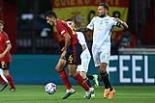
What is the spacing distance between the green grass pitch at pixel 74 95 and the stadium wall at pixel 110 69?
25.8 inches

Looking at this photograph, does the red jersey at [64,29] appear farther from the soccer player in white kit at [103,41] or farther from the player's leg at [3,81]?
the player's leg at [3,81]

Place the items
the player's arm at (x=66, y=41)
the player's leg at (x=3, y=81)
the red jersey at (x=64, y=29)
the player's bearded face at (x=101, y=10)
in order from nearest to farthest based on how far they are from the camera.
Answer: the player's arm at (x=66, y=41) → the red jersey at (x=64, y=29) → the player's bearded face at (x=101, y=10) → the player's leg at (x=3, y=81)

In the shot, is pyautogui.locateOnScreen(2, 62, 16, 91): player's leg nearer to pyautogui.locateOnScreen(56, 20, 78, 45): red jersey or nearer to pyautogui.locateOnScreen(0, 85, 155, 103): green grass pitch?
pyautogui.locateOnScreen(0, 85, 155, 103): green grass pitch

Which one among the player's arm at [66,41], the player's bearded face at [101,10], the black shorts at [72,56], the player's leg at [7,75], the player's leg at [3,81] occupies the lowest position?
the player's leg at [3,81]

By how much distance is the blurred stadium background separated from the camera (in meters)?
25.8

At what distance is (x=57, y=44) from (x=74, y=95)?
6.46 meters

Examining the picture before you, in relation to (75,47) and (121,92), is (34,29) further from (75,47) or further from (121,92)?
(75,47)

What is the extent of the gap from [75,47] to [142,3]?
26.0ft

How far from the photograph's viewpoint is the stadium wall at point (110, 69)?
2577 cm

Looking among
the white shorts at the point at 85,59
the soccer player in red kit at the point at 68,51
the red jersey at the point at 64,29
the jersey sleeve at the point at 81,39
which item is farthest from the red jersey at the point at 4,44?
the red jersey at the point at 64,29

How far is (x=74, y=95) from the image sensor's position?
21.6 m

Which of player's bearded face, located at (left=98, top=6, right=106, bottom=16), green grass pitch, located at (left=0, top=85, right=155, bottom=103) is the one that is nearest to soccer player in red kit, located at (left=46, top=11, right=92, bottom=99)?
green grass pitch, located at (left=0, top=85, right=155, bottom=103)

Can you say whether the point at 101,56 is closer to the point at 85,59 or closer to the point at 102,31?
the point at 102,31

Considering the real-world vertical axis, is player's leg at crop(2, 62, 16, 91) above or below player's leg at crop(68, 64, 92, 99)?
below
